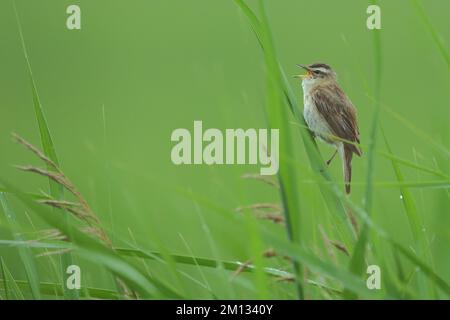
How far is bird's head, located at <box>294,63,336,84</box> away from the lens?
342cm

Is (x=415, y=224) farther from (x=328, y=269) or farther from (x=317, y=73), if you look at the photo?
(x=317, y=73)

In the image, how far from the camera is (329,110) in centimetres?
342

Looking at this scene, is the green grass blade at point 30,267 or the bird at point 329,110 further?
the bird at point 329,110

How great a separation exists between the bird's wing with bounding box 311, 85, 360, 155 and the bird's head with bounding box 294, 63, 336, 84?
0.04 m

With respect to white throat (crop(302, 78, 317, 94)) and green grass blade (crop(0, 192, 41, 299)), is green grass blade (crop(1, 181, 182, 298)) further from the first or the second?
white throat (crop(302, 78, 317, 94))

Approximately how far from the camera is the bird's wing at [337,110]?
10.4ft

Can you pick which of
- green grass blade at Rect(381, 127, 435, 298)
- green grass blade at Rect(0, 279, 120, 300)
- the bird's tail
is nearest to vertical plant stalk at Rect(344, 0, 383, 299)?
green grass blade at Rect(381, 127, 435, 298)

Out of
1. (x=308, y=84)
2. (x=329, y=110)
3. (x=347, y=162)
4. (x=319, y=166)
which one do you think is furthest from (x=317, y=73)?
(x=319, y=166)

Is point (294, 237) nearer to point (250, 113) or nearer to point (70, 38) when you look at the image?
point (250, 113)

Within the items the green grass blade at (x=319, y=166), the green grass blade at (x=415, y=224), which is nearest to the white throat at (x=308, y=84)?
the green grass blade at (x=319, y=166)

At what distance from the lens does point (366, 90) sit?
6.43 feet

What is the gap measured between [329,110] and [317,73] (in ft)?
0.68

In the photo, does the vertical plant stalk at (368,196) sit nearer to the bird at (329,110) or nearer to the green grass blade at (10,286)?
the green grass blade at (10,286)

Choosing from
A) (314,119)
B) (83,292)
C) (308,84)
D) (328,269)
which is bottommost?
(83,292)
